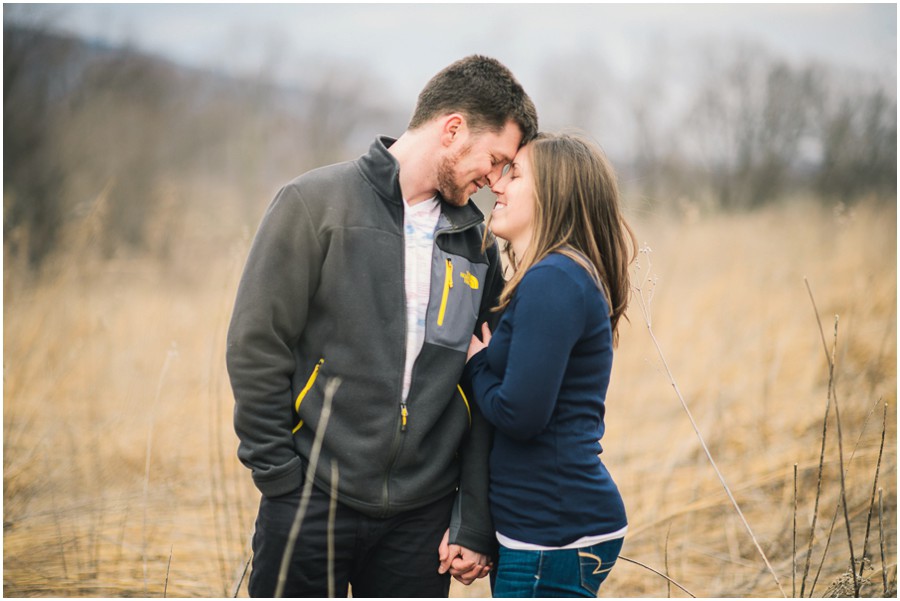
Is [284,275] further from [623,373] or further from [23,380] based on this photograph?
[623,373]

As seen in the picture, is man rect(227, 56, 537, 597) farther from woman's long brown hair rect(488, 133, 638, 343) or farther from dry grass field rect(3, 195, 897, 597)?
dry grass field rect(3, 195, 897, 597)

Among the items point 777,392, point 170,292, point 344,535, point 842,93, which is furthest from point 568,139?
point 842,93

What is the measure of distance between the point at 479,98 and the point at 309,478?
1.08 m

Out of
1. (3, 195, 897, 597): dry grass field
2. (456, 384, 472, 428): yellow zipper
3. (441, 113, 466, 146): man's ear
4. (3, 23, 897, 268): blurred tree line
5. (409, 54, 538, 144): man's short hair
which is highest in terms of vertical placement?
(3, 23, 897, 268): blurred tree line

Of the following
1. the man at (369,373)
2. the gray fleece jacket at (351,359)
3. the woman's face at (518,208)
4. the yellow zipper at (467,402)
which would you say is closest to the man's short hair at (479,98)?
the man at (369,373)

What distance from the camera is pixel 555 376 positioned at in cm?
154

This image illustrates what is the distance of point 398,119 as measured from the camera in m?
10.3

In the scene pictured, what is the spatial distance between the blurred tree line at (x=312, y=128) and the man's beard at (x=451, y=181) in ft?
20.2

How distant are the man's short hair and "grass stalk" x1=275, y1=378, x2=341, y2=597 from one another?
2.61ft

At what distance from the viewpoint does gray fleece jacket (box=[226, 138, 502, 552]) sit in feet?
5.52

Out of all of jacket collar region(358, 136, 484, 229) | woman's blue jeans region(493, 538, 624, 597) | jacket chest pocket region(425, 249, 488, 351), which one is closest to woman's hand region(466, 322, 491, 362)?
jacket chest pocket region(425, 249, 488, 351)

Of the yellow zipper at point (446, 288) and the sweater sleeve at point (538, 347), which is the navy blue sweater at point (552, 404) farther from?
the yellow zipper at point (446, 288)

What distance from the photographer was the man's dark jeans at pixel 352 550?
1.71m

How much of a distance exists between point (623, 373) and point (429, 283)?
160 inches
